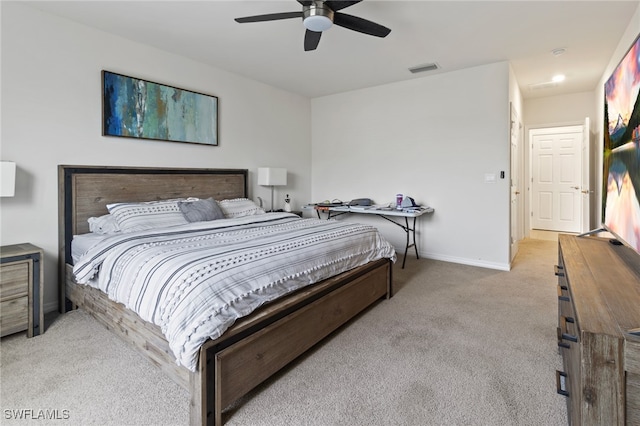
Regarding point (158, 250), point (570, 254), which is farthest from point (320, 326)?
point (570, 254)

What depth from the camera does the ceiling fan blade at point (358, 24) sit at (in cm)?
228

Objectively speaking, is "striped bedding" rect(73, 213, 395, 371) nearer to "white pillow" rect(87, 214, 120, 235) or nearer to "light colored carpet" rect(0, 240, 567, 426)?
"light colored carpet" rect(0, 240, 567, 426)

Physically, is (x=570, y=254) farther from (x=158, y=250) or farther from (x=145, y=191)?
(x=145, y=191)

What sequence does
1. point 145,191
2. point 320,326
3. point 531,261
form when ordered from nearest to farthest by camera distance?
point 320,326 < point 145,191 < point 531,261

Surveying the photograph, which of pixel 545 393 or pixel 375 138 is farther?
pixel 375 138

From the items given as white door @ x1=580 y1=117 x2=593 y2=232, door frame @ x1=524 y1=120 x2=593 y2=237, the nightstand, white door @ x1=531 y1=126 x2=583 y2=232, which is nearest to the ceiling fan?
the nightstand

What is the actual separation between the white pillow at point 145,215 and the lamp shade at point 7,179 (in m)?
0.67

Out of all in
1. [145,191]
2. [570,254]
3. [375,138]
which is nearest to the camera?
[570,254]

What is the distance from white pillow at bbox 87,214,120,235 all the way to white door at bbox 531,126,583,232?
727cm

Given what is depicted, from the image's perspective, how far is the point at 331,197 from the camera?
543 cm

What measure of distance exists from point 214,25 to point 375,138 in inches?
108

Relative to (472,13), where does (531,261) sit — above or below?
below

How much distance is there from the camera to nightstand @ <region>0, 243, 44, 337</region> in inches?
84.4

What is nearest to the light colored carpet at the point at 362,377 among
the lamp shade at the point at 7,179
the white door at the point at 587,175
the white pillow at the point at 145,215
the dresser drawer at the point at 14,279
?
the dresser drawer at the point at 14,279
